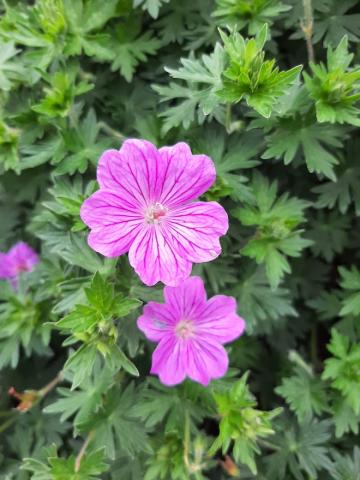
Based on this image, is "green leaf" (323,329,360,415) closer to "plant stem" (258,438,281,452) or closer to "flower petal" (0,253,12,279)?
"plant stem" (258,438,281,452)

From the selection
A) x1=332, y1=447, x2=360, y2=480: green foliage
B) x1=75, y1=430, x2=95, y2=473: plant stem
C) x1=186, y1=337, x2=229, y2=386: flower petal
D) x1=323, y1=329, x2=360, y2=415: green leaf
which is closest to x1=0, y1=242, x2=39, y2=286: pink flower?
x1=75, y1=430, x2=95, y2=473: plant stem

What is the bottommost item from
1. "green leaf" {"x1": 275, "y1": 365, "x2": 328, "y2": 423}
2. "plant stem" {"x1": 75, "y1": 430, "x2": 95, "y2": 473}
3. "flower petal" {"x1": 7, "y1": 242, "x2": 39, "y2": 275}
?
"green leaf" {"x1": 275, "y1": 365, "x2": 328, "y2": 423}

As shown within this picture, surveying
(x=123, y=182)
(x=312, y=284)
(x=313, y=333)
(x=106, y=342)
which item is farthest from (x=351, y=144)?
(x=106, y=342)

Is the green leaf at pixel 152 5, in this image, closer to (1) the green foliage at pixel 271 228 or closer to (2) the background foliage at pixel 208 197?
(2) the background foliage at pixel 208 197

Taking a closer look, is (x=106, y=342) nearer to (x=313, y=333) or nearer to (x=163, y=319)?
(x=163, y=319)

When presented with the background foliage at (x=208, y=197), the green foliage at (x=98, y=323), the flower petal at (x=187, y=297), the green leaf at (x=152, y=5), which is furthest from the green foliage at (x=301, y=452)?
the green leaf at (x=152, y=5)
